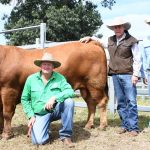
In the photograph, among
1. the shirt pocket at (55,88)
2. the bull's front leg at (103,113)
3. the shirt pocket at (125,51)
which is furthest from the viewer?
the bull's front leg at (103,113)

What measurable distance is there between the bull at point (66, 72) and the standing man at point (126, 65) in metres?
0.48

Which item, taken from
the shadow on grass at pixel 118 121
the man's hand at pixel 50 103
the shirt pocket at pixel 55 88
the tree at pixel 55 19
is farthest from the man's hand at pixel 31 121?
the tree at pixel 55 19

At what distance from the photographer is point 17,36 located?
24422mm

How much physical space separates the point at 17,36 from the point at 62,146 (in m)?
19.6

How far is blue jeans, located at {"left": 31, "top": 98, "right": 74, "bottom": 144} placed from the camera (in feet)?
18.0

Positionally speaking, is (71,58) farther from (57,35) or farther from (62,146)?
(57,35)

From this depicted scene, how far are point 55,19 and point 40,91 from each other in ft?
61.7

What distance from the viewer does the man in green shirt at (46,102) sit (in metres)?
5.48

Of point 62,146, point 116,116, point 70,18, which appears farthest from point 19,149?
point 70,18

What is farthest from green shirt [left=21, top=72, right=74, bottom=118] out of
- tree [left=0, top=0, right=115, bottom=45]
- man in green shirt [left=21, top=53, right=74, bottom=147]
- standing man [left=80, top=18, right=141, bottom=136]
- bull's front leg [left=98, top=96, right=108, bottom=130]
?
tree [left=0, top=0, right=115, bottom=45]

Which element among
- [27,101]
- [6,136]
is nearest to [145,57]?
[27,101]

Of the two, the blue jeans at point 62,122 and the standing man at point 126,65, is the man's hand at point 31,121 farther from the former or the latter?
the standing man at point 126,65

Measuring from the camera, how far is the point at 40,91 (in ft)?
18.3

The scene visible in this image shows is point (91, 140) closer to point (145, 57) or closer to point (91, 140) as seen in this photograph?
point (91, 140)
